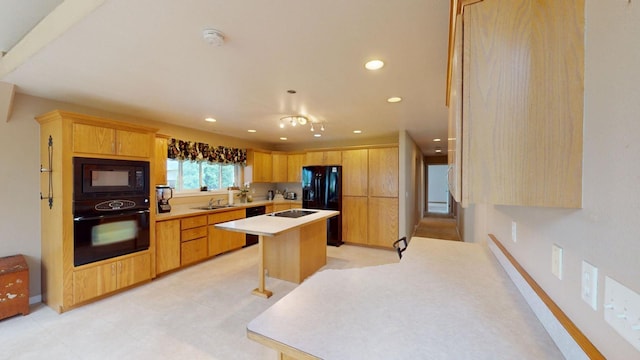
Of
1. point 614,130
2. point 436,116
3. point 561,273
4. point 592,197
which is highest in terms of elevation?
point 436,116

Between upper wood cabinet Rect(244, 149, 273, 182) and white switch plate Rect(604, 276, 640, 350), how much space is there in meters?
5.48

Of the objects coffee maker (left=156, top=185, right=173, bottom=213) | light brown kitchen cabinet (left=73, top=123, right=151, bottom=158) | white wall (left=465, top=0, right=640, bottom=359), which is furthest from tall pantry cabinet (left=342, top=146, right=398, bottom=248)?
white wall (left=465, top=0, right=640, bottom=359)

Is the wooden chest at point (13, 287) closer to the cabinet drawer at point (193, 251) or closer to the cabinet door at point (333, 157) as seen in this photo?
the cabinet drawer at point (193, 251)

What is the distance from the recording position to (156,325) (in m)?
2.34

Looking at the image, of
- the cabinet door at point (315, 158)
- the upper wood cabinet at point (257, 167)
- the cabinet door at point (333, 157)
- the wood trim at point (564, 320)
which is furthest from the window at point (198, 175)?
the wood trim at point (564, 320)

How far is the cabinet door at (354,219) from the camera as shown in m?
5.05

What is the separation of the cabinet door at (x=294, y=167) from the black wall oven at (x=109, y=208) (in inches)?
128

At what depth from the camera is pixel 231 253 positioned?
457cm

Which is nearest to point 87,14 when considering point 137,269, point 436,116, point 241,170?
point 137,269

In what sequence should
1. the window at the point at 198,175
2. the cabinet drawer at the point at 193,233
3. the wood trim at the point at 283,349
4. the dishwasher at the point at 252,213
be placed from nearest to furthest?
the wood trim at the point at 283,349
the cabinet drawer at the point at 193,233
the window at the point at 198,175
the dishwasher at the point at 252,213

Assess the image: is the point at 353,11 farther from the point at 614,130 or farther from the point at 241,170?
the point at 241,170

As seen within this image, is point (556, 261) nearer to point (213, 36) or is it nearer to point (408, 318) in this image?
point (408, 318)

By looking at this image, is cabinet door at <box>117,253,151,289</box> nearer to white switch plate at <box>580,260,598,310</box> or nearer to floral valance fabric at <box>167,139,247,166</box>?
floral valance fabric at <box>167,139,247,166</box>

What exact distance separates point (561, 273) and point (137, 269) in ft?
13.0
